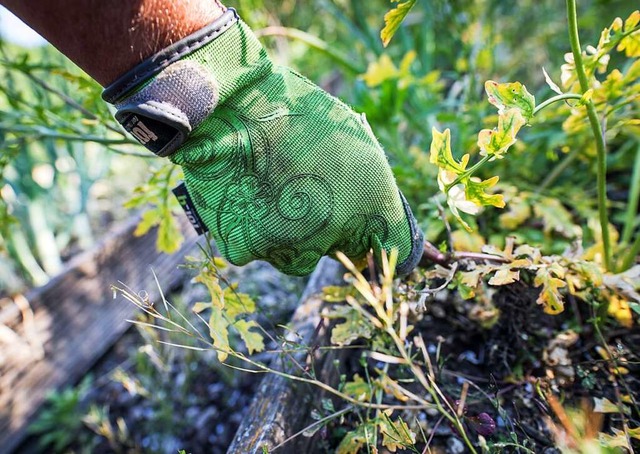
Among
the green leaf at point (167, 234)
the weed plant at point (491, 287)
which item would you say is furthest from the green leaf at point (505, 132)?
the green leaf at point (167, 234)

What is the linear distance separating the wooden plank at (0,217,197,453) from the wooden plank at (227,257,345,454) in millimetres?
993

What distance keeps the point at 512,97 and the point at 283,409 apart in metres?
0.73

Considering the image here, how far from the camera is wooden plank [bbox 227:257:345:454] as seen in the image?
0.87 metres

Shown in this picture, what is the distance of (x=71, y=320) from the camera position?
1.75 m

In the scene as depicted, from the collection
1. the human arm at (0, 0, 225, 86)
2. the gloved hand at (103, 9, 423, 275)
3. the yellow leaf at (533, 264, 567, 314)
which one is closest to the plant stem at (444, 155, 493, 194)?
the gloved hand at (103, 9, 423, 275)

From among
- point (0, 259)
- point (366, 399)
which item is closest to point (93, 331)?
point (0, 259)

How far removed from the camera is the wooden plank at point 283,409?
0.87 meters

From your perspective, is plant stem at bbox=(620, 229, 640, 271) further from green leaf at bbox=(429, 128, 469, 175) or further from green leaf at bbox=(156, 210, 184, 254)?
green leaf at bbox=(156, 210, 184, 254)

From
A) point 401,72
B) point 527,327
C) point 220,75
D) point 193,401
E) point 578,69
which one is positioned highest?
point 401,72

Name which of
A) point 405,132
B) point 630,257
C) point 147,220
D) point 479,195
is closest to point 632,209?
point 630,257

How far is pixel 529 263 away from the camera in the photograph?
80cm

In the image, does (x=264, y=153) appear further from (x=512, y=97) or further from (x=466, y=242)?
(x=466, y=242)

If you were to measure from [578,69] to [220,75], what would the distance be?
60 cm

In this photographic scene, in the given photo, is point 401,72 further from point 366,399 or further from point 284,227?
point 366,399
